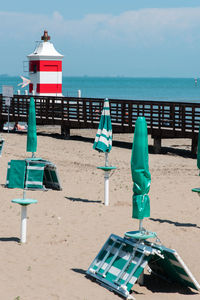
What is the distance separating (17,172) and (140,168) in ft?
19.4

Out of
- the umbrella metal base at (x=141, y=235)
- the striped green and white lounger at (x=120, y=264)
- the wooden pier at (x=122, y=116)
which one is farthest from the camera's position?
the wooden pier at (x=122, y=116)

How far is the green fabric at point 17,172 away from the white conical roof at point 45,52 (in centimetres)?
1936

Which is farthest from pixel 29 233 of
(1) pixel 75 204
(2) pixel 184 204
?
(2) pixel 184 204

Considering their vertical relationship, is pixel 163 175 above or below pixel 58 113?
below

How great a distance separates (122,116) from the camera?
2486 centimetres

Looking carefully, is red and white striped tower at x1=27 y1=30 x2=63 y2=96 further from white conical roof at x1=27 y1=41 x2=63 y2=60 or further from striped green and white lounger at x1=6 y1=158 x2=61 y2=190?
striped green and white lounger at x1=6 y1=158 x2=61 y2=190

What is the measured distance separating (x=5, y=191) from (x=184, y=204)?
411 centimetres

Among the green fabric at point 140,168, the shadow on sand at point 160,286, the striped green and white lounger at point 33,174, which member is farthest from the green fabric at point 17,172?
the green fabric at point 140,168

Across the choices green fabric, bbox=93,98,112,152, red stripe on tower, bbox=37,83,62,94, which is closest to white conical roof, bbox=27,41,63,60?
red stripe on tower, bbox=37,83,62,94

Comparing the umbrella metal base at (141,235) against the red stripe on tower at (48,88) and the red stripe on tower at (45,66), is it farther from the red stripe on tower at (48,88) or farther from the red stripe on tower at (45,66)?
the red stripe on tower at (48,88)

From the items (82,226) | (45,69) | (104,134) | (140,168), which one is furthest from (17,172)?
(45,69)

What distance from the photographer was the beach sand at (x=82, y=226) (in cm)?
789

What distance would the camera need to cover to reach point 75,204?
→ 13055 millimetres

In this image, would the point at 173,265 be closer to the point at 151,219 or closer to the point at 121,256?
the point at 121,256
